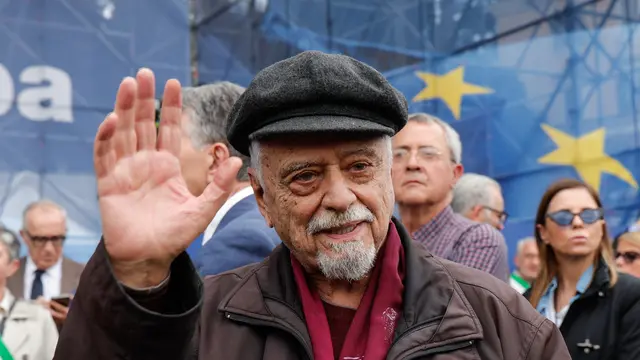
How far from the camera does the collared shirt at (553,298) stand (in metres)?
3.88

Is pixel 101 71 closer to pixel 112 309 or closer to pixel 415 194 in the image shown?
pixel 415 194

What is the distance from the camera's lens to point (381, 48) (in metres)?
8.88

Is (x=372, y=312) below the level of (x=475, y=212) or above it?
below

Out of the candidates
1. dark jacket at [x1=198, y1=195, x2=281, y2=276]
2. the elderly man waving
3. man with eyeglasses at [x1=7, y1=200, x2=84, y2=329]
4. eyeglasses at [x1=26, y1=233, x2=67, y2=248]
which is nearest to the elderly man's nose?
the elderly man waving

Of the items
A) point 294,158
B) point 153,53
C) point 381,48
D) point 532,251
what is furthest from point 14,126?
point 294,158

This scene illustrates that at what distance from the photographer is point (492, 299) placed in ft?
6.85

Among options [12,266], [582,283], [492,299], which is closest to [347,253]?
[492,299]

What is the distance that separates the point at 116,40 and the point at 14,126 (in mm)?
1186

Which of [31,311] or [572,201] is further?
[31,311]

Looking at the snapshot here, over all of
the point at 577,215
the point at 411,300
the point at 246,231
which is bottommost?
the point at 411,300

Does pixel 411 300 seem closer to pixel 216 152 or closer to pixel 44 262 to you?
pixel 216 152

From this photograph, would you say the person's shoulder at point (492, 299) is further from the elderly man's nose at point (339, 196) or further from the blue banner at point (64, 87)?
the blue banner at point (64, 87)

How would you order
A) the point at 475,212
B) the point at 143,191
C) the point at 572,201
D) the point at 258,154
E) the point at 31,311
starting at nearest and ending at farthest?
the point at 143,191
the point at 258,154
the point at 572,201
the point at 31,311
the point at 475,212

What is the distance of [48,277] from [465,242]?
3.31 metres
